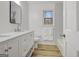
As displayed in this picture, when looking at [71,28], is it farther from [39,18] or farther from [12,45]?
[39,18]

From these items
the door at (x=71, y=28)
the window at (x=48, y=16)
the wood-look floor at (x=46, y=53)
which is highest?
the window at (x=48, y=16)

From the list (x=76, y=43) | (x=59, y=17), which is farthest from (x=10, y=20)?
(x=59, y=17)

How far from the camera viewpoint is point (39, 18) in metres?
7.53

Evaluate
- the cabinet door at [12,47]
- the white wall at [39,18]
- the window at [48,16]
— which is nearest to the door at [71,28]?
the cabinet door at [12,47]

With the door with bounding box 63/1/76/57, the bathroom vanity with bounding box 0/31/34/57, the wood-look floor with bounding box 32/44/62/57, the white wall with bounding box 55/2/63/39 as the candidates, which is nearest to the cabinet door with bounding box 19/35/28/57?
the bathroom vanity with bounding box 0/31/34/57

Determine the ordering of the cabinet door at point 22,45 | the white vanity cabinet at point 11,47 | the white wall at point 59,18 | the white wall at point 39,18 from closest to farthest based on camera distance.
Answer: the white vanity cabinet at point 11,47
the cabinet door at point 22,45
the white wall at point 59,18
the white wall at point 39,18

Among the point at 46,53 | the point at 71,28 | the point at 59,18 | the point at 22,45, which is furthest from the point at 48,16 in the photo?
the point at 71,28

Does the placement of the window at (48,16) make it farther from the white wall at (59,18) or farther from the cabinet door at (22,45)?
the cabinet door at (22,45)

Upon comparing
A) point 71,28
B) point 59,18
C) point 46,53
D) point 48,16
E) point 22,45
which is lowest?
point 46,53

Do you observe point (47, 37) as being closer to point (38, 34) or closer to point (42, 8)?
point (38, 34)

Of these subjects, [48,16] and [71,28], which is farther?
[48,16]

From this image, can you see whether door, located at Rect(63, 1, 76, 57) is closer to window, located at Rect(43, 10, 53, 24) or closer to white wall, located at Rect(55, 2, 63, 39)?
white wall, located at Rect(55, 2, 63, 39)

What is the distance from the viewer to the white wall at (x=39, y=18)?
739cm

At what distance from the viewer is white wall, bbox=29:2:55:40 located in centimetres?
739
